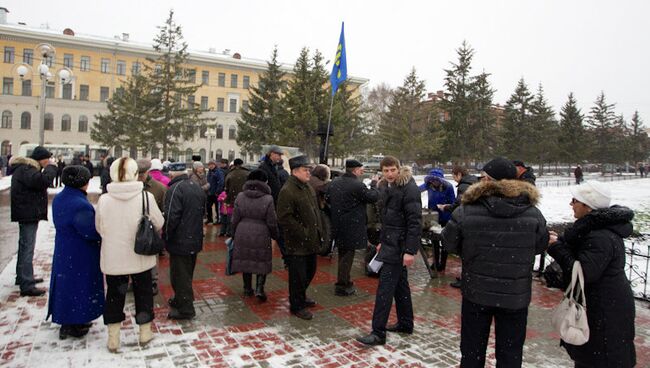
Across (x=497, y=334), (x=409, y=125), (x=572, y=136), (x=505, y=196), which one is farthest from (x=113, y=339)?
(x=572, y=136)

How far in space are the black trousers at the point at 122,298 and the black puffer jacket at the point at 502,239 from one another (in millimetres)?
3094

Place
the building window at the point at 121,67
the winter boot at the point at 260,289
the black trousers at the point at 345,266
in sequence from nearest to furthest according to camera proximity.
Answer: the winter boot at the point at 260,289 → the black trousers at the point at 345,266 → the building window at the point at 121,67

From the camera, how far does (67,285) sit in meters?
4.07

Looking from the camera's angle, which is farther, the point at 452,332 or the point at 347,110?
the point at 347,110

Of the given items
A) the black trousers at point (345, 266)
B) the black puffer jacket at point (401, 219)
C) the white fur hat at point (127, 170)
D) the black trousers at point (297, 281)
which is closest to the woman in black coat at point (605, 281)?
the black puffer jacket at point (401, 219)

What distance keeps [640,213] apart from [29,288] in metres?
21.0

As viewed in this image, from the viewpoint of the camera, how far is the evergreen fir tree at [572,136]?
50.5 metres

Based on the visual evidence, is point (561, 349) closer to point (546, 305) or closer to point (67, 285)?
point (546, 305)

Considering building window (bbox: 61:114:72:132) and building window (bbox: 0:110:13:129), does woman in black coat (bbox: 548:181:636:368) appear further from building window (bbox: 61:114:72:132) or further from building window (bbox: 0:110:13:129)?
building window (bbox: 0:110:13:129)

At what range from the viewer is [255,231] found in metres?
5.29

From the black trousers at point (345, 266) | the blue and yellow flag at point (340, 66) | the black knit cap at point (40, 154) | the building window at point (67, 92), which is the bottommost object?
the black trousers at point (345, 266)

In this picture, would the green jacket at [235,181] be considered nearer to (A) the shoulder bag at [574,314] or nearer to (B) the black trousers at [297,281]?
(B) the black trousers at [297,281]

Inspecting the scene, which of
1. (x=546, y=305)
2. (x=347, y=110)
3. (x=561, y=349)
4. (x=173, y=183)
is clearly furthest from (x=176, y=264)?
(x=347, y=110)

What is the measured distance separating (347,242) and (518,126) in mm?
44927
